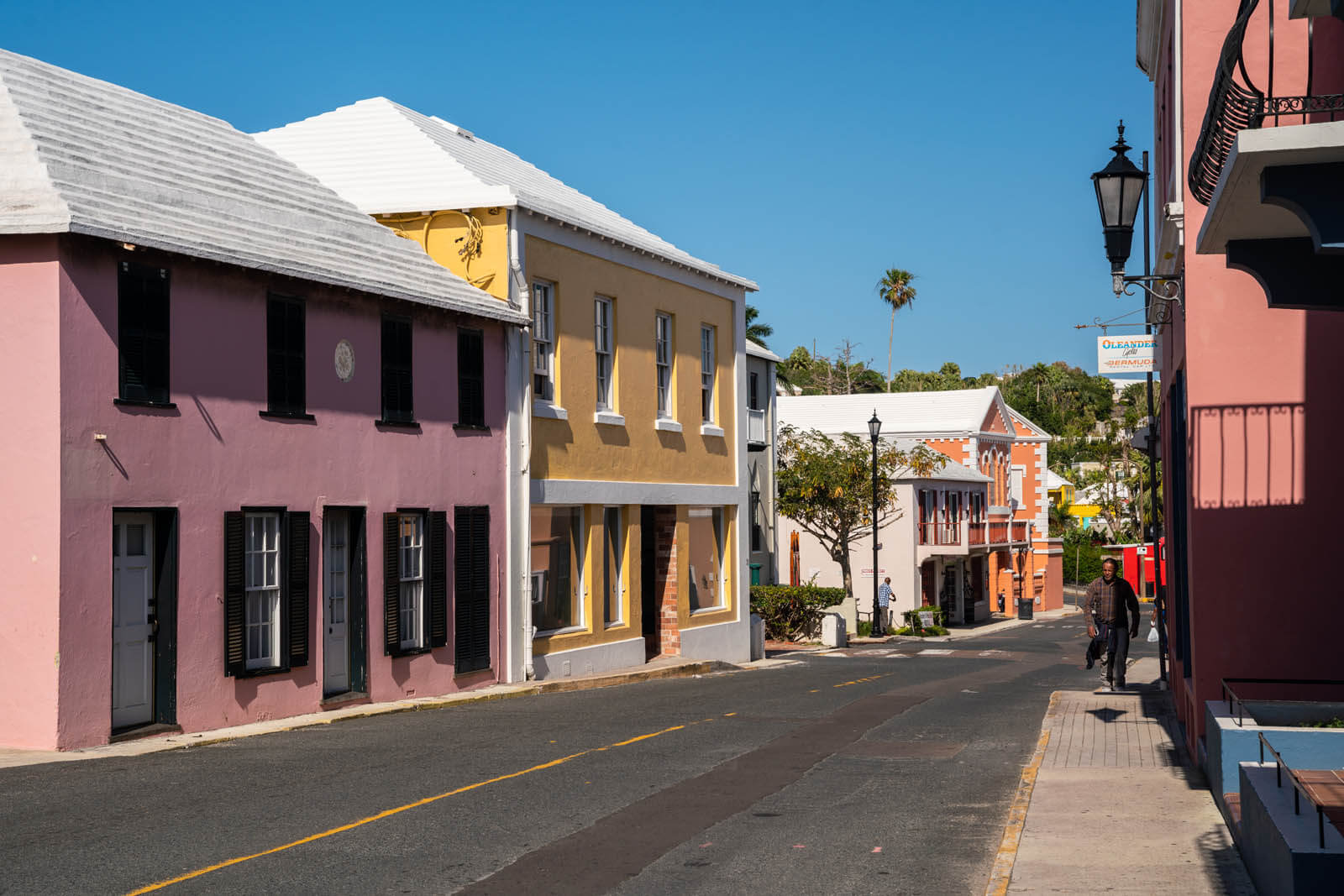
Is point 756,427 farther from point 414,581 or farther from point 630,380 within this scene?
point 414,581

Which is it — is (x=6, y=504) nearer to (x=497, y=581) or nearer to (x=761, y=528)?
(x=497, y=581)

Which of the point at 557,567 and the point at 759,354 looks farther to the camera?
the point at 759,354

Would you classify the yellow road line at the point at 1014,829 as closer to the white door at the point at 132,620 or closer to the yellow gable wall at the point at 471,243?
the white door at the point at 132,620

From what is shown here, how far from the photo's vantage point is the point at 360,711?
17016mm

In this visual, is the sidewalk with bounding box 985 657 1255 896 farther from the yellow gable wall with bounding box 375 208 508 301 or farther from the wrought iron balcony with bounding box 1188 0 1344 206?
the yellow gable wall with bounding box 375 208 508 301

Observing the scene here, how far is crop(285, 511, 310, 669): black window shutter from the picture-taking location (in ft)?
54.2

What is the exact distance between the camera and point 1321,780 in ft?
27.0

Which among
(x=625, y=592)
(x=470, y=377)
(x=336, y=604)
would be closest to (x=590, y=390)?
(x=470, y=377)

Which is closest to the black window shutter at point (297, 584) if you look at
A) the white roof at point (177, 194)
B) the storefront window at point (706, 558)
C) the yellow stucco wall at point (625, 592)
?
the white roof at point (177, 194)

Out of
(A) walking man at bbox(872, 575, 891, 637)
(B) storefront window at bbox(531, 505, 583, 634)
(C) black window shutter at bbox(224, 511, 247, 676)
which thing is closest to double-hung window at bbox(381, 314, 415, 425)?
(C) black window shutter at bbox(224, 511, 247, 676)

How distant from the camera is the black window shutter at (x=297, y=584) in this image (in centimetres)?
1652

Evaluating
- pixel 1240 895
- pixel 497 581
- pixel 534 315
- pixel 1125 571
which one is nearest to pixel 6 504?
pixel 497 581

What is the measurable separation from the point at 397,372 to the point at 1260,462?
11.4 m

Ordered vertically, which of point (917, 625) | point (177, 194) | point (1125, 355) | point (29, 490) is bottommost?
point (917, 625)
